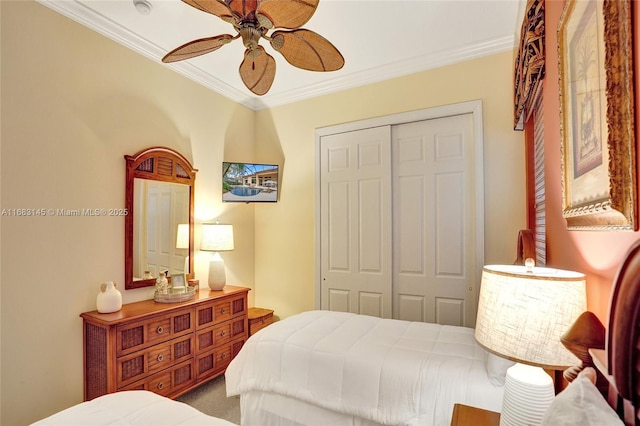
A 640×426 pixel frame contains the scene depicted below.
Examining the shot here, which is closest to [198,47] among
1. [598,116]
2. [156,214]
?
[156,214]

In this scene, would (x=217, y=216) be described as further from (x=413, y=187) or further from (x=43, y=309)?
(x=413, y=187)

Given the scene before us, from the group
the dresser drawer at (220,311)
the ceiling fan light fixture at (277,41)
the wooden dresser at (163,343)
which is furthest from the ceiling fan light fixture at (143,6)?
the dresser drawer at (220,311)

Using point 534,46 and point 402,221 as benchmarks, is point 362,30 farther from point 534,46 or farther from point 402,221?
point 402,221

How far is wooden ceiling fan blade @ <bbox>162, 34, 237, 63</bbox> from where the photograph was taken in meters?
1.66

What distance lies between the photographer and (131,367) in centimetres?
224

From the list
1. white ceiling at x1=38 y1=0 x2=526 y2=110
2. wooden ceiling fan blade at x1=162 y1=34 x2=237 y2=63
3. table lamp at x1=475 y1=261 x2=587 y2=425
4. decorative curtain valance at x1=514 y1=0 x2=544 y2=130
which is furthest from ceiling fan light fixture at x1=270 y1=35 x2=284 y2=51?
table lamp at x1=475 y1=261 x2=587 y2=425

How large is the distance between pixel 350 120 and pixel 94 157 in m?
2.28

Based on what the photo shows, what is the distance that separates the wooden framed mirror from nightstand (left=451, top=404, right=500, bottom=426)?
2439 millimetres

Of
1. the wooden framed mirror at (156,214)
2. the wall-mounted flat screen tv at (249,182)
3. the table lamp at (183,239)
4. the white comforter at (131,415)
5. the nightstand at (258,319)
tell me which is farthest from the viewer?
the wall-mounted flat screen tv at (249,182)

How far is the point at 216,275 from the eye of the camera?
3.09m

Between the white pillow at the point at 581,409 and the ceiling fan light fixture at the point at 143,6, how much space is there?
113 inches

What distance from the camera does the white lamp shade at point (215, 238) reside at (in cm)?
310

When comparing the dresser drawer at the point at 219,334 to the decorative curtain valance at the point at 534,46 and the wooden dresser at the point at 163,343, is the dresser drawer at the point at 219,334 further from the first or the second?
the decorative curtain valance at the point at 534,46

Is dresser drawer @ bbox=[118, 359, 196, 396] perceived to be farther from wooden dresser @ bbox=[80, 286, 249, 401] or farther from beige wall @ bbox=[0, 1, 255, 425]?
beige wall @ bbox=[0, 1, 255, 425]
